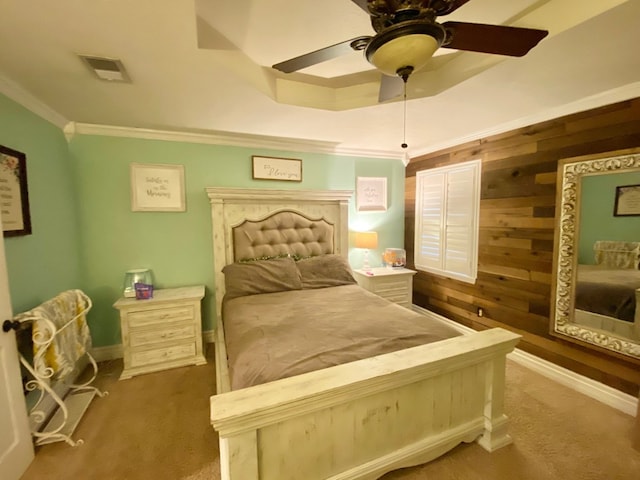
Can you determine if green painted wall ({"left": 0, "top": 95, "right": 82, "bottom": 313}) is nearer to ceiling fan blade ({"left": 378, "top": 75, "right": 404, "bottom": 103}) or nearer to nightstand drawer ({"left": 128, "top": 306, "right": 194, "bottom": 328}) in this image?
nightstand drawer ({"left": 128, "top": 306, "right": 194, "bottom": 328})

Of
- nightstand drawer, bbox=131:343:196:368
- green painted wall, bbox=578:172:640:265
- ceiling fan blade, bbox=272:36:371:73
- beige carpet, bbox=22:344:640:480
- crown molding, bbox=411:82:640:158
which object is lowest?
beige carpet, bbox=22:344:640:480

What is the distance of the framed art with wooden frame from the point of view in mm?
1653

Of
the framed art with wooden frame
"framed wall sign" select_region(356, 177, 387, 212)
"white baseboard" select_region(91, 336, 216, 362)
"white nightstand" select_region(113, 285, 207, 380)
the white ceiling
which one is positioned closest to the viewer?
the white ceiling

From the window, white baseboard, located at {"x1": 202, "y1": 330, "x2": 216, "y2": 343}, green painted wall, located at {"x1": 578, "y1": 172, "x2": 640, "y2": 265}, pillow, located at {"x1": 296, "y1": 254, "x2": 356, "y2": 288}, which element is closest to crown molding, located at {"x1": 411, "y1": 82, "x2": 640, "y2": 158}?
the window

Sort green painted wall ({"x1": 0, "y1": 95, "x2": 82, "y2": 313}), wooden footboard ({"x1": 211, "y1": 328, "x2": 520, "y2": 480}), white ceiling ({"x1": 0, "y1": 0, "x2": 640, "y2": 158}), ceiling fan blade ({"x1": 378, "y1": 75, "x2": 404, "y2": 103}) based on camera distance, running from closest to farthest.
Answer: wooden footboard ({"x1": 211, "y1": 328, "x2": 520, "y2": 480})
white ceiling ({"x1": 0, "y1": 0, "x2": 640, "y2": 158})
ceiling fan blade ({"x1": 378, "y1": 75, "x2": 404, "y2": 103})
green painted wall ({"x1": 0, "y1": 95, "x2": 82, "y2": 313})

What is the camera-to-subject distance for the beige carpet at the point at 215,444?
1.49 m

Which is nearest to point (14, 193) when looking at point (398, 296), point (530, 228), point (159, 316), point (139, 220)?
point (139, 220)

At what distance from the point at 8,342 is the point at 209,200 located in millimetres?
1796

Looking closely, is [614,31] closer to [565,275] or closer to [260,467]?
[565,275]

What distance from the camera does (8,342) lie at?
1.45 m

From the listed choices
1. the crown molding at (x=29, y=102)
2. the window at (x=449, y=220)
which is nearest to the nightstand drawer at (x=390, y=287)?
the window at (x=449, y=220)

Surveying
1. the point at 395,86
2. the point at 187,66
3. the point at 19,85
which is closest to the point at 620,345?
the point at 395,86

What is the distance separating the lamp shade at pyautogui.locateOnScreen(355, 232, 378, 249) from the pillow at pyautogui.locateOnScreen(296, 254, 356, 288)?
1.72ft

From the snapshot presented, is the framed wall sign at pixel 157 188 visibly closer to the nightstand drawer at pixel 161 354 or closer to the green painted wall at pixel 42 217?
the green painted wall at pixel 42 217
